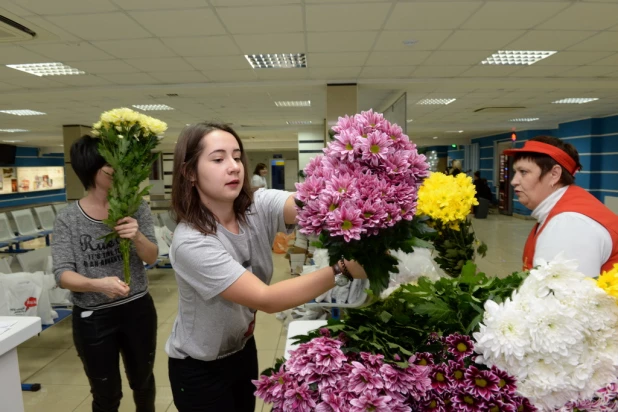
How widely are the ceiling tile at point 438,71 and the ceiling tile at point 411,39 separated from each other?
979 mm

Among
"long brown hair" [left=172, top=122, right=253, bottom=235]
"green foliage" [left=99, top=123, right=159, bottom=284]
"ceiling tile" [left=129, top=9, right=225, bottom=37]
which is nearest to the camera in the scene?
"long brown hair" [left=172, top=122, right=253, bottom=235]

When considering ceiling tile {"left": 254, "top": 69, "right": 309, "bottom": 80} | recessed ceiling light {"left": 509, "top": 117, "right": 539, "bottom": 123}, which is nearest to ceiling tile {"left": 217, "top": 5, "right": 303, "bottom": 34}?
ceiling tile {"left": 254, "top": 69, "right": 309, "bottom": 80}

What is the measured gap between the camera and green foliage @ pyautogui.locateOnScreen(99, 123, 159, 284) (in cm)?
175

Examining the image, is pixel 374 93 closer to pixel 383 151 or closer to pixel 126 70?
pixel 126 70

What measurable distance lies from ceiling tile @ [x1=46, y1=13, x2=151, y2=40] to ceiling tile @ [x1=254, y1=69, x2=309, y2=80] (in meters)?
2.03

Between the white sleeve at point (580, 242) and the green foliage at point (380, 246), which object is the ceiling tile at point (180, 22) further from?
the green foliage at point (380, 246)

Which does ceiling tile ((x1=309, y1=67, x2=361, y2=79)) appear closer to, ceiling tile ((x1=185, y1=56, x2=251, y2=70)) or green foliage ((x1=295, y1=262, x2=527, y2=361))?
ceiling tile ((x1=185, y1=56, x2=251, y2=70))

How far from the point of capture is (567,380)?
745mm

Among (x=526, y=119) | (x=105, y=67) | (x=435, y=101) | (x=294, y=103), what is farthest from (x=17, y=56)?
(x=526, y=119)

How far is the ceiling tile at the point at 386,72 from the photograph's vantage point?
19.4 ft

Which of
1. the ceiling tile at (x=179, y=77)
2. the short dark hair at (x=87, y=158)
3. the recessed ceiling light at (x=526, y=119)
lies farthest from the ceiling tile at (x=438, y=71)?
the recessed ceiling light at (x=526, y=119)

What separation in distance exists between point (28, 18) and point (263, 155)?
23.4 meters

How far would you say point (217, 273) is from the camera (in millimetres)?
1062

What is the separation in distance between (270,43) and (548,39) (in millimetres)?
3201
